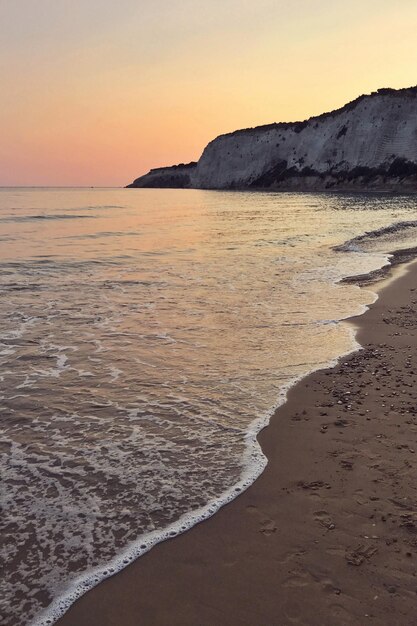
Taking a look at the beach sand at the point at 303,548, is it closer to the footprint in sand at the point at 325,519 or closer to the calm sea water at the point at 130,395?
the footprint in sand at the point at 325,519

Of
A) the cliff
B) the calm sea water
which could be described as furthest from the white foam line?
the cliff

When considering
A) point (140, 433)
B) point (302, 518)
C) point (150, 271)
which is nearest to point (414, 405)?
point (302, 518)

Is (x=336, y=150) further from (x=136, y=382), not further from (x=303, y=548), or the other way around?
(x=303, y=548)

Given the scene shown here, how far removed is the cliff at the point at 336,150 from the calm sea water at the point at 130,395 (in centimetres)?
8263

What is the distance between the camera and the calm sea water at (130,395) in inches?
141

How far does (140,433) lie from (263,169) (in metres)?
123

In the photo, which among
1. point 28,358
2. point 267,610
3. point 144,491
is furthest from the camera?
point 28,358

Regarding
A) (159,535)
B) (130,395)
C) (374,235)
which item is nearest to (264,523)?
(159,535)

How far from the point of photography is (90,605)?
119 inches

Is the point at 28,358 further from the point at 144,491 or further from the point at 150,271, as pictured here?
the point at 150,271

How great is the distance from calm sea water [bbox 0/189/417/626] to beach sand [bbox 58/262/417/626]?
0.69 feet

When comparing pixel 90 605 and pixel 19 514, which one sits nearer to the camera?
pixel 90 605

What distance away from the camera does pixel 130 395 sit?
6180mm

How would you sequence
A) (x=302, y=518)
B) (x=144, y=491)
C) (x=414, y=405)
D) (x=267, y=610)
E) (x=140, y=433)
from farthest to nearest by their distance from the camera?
(x=414, y=405), (x=140, y=433), (x=144, y=491), (x=302, y=518), (x=267, y=610)
